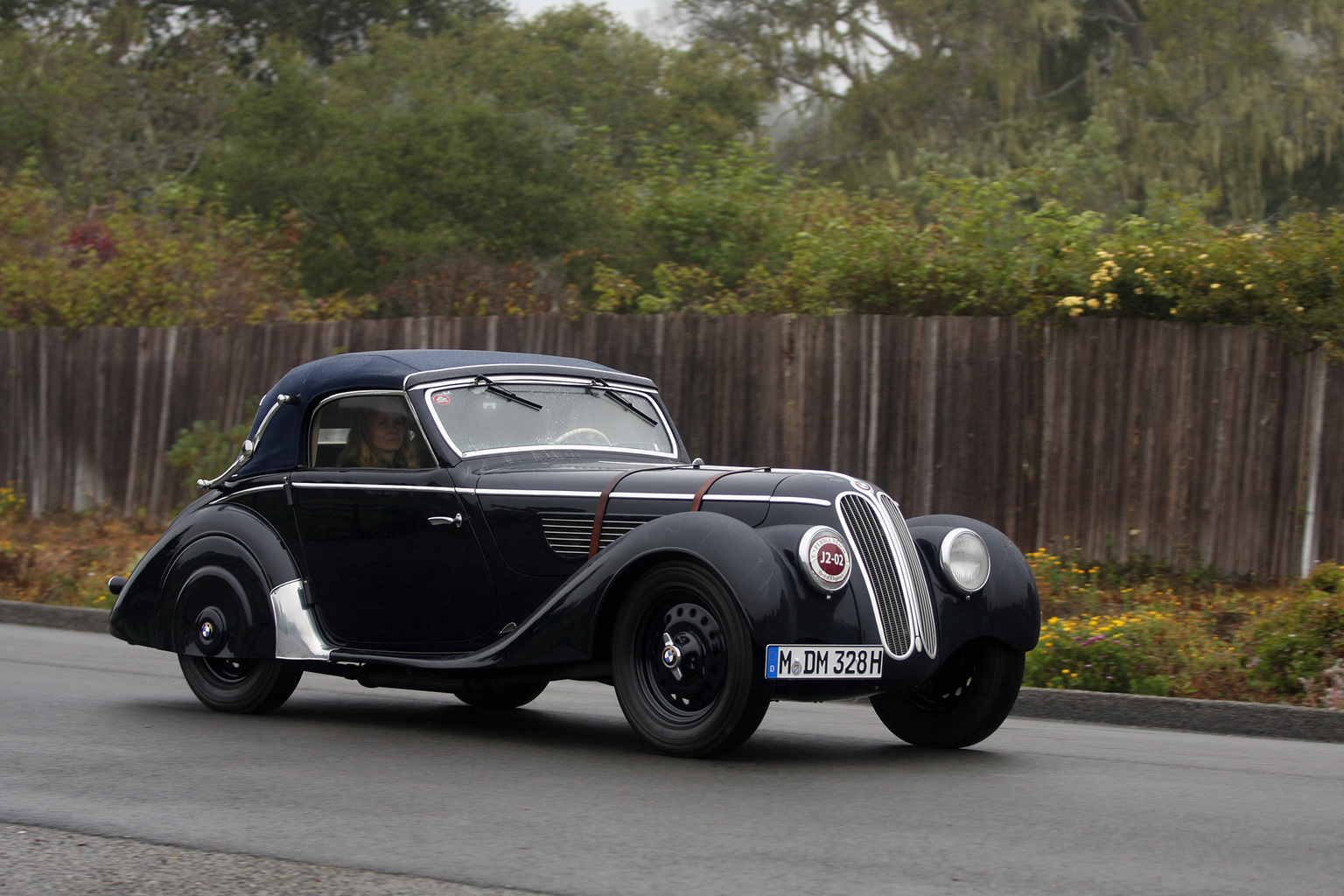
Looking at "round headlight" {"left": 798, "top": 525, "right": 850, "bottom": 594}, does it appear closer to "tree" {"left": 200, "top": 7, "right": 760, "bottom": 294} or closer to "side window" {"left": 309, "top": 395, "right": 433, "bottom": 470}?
"side window" {"left": 309, "top": 395, "right": 433, "bottom": 470}

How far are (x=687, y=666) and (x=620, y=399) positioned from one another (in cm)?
233

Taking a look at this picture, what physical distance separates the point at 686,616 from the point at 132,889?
2.56m

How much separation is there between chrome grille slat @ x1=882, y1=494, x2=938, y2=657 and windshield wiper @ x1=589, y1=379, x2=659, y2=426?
2.01 m

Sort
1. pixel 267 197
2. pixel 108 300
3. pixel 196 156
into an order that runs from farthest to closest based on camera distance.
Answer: pixel 196 156
pixel 267 197
pixel 108 300

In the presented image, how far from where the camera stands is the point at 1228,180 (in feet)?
96.1

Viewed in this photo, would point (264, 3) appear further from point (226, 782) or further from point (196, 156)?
point (226, 782)

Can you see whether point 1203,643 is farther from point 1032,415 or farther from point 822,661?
point 822,661

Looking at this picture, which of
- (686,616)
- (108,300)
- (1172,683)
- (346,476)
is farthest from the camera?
Answer: (108,300)

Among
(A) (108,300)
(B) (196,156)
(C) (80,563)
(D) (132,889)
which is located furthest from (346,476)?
(B) (196,156)

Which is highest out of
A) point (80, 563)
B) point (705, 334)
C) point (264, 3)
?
point (264, 3)

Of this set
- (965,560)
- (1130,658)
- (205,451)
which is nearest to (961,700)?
(965,560)

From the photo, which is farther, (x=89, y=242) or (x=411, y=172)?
(x=411, y=172)

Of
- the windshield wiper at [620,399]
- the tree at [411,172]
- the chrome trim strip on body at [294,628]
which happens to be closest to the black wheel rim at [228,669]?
the chrome trim strip on body at [294,628]

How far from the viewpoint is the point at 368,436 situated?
25.7 feet
